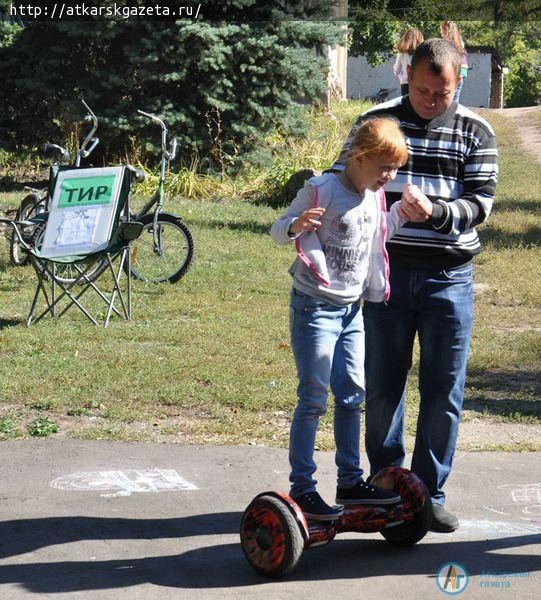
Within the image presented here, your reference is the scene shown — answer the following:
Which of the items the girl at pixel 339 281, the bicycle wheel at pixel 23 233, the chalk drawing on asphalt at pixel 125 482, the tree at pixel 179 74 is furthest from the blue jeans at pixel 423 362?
the tree at pixel 179 74

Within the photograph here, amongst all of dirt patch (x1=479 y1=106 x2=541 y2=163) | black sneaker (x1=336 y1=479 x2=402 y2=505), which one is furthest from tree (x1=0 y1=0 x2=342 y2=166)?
black sneaker (x1=336 y1=479 x2=402 y2=505)

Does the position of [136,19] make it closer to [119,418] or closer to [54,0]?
[54,0]

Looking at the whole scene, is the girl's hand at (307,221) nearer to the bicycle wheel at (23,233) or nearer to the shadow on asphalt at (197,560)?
the shadow on asphalt at (197,560)

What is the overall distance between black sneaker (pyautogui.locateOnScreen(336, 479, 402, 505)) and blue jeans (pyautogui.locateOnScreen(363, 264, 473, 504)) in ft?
1.13

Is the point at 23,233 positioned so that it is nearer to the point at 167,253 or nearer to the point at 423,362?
the point at 167,253

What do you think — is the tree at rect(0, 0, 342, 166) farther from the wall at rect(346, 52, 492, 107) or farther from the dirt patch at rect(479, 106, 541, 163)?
the wall at rect(346, 52, 492, 107)

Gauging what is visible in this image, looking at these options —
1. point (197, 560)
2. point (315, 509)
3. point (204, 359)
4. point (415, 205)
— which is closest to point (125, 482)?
point (197, 560)

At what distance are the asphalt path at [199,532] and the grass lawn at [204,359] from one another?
0.46 metres

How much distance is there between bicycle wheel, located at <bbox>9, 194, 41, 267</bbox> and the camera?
10180 mm

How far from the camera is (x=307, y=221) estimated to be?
399 cm

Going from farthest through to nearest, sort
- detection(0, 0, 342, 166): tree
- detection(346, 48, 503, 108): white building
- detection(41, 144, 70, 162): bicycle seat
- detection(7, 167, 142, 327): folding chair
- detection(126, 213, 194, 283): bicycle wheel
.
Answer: detection(346, 48, 503, 108): white building < detection(0, 0, 342, 166): tree < detection(126, 213, 194, 283): bicycle wheel < detection(41, 144, 70, 162): bicycle seat < detection(7, 167, 142, 327): folding chair

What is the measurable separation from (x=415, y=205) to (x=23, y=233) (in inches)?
268

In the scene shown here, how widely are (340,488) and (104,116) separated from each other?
1298 centimetres

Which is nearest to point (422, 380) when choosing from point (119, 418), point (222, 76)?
point (119, 418)
